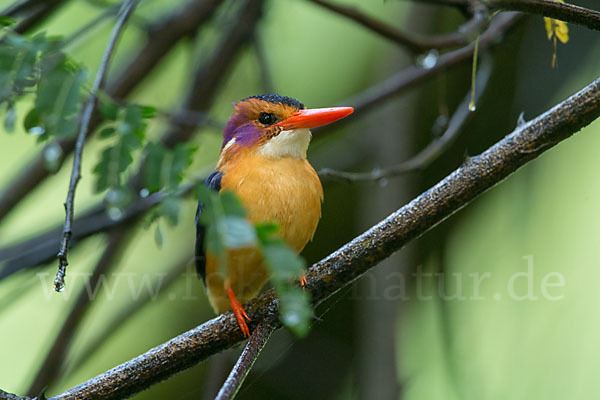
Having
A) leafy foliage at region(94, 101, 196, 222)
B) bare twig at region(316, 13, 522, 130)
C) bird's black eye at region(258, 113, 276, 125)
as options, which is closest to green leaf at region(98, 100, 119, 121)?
leafy foliage at region(94, 101, 196, 222)

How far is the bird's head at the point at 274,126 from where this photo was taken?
8.40ft

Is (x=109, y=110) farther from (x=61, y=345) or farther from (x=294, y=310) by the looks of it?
(x=61, y=345)

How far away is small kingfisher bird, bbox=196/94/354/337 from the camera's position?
7.65ft

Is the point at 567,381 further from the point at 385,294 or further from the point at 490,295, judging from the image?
the point at 385,294

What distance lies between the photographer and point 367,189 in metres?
3.70

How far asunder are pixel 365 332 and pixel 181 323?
1.09m

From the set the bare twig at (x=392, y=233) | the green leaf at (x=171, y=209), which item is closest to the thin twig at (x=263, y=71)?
the bare twig at (x=392, y=233)

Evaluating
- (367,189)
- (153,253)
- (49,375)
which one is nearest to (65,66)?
(49,375)

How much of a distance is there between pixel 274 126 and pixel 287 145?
10cm

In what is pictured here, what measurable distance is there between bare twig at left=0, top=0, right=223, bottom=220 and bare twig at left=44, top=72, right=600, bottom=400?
6.07 ft

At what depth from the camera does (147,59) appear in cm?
358

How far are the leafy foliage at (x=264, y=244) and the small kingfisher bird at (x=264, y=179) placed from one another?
0.96 m

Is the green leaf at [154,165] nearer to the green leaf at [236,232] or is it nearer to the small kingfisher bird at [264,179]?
the green leaf at [236,232]

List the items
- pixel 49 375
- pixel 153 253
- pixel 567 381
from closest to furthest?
pixel 567 381 < pixel 49 375 < pixel 153 253
